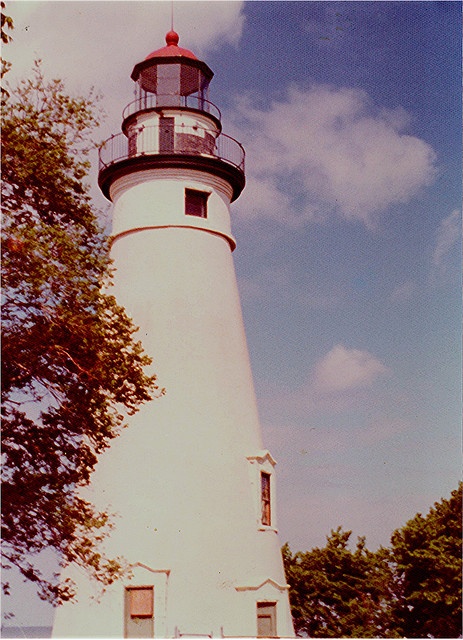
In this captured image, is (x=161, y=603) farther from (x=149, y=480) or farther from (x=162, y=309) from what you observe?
(x=162, y=309)

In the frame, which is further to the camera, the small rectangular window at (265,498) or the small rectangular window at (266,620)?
the small rectangular window at (265,498)

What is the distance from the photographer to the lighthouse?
18.7 m

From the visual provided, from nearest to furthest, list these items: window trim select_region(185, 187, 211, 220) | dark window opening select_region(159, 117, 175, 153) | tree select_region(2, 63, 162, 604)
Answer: tree select_region(2, 63, 162, 604) → window trim select_region(185, 187, 211, 220) → dark window opening select_region(159, 117, 175, 153)

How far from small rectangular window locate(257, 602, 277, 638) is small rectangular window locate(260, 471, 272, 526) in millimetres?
1957

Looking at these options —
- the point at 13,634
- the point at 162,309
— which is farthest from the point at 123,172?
the point at 13,634

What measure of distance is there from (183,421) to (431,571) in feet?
27.3

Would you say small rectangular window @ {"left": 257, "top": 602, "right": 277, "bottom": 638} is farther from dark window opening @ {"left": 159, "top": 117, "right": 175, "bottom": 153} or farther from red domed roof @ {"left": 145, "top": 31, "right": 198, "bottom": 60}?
red domed roof @ {"left": 145, "top": 31, "right": 198, "bottom": 60}

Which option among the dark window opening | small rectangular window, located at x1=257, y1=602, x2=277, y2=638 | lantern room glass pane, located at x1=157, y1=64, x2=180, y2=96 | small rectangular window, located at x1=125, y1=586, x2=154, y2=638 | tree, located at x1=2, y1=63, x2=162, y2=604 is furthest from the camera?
lantern room glass pane, located at x1=157, y1=64, x2=180, y2=96

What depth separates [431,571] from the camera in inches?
897

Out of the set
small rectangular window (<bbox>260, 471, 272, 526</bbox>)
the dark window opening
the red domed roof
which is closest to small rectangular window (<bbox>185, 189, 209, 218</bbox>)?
the dark window opening

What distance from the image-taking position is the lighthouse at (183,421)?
18.7 meters

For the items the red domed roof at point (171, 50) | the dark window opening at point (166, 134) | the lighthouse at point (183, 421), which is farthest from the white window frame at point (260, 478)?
the red domed roof at point (171, 50)

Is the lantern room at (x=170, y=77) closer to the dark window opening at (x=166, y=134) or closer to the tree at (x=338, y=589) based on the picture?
the dark window opening at (x=166, y=134)

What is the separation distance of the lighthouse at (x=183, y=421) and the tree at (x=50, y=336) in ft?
14.8
